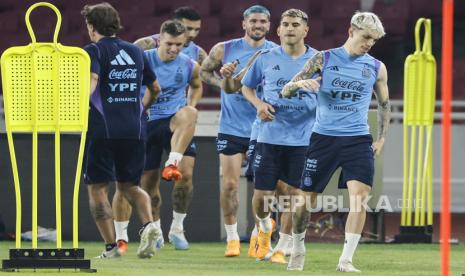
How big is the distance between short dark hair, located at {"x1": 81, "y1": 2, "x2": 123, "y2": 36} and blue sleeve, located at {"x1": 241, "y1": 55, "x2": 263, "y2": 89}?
1.39 meters


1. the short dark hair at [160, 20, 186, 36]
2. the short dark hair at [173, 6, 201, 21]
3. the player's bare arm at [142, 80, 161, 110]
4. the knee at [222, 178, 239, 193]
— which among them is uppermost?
the short dark hair at [173, 6, 201, 21]

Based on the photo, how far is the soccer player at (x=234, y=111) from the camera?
527 inches

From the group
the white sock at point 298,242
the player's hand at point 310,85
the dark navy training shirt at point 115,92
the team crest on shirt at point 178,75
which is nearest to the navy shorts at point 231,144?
the team crest on shirt at point 178,75

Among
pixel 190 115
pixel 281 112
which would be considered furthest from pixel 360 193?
pixel 190 115

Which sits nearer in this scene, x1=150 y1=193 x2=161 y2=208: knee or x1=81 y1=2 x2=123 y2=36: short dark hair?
x1=81 y1=2 x2=123 y2=36: short dark hair

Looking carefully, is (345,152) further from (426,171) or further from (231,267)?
(426,171)

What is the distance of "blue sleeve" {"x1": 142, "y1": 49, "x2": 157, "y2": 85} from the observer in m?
11.6

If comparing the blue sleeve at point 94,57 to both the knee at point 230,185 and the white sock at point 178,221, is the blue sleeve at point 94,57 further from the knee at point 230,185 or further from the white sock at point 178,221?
the white sock at point 178,221

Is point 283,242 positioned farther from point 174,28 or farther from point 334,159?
point 174,28

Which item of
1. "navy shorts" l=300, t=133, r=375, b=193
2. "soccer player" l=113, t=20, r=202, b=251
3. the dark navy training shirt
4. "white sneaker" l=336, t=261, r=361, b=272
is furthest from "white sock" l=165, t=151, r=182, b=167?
"white sneaker" l=336, t=261, r=361, b=272

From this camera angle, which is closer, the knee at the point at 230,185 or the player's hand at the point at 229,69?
the player's hand at the point at 229,69

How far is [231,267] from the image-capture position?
11.6 metres

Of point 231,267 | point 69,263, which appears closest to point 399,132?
point 231,267

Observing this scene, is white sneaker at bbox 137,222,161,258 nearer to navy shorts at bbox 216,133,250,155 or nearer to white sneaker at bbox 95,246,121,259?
white sneaker at bbox 95,246,121,259
